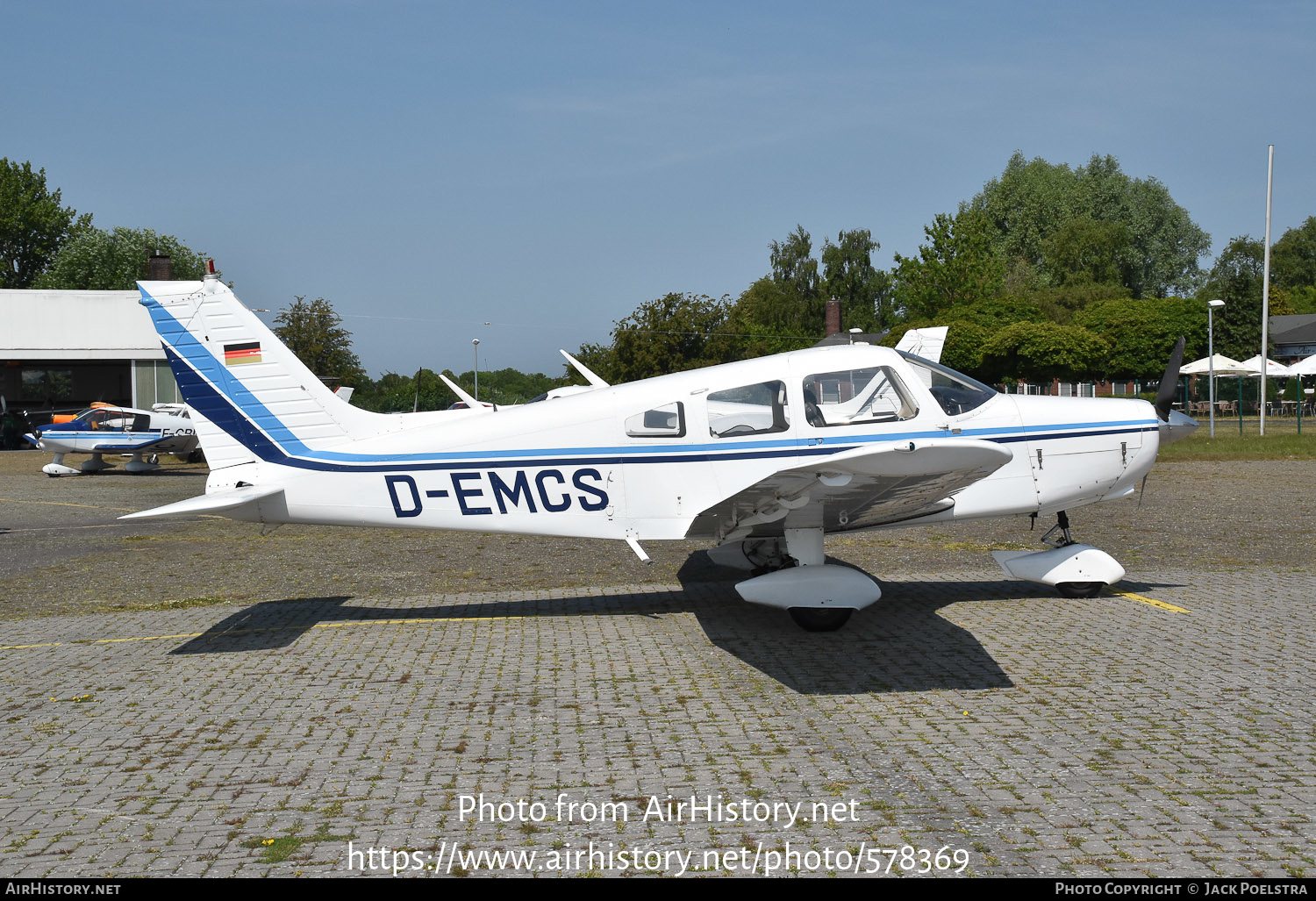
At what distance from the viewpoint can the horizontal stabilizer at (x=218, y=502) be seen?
660cm

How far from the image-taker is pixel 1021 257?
72.4m

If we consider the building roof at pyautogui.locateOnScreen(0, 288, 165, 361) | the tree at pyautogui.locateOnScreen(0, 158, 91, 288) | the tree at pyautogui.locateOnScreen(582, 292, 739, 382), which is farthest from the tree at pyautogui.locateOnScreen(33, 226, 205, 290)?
the tree at pyautogui.locateOnScreen(582, 292, 739, 382)

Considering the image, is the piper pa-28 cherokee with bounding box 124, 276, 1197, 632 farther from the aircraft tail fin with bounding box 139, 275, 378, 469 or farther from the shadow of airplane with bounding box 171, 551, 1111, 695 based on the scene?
the shadow of airplane with bounding box 171, 551, 1111, 695

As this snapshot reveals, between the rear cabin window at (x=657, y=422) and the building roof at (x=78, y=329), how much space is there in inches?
1610

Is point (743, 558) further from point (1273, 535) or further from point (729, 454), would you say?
point (1273, 535)

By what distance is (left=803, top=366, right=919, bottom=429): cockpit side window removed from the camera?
7453 millimetres

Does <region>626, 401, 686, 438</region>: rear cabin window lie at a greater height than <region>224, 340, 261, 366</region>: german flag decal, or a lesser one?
lesser

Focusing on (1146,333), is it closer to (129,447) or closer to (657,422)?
(129,447)

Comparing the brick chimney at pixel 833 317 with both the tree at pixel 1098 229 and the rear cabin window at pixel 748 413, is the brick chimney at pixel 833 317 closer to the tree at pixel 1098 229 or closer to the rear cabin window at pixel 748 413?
the tree at pixel 1098 229

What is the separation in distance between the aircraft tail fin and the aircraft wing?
316 centimetres

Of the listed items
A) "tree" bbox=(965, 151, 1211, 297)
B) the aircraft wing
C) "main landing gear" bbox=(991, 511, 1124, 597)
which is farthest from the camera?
"tree" bbox=(965, 151, 1211, 297)

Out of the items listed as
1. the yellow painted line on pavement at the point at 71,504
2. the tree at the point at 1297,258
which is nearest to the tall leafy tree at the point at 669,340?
the yellow painted line on pavement at the point at 71,504

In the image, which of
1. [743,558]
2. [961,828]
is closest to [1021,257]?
[743,558]

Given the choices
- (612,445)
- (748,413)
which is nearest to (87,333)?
(612,445)
